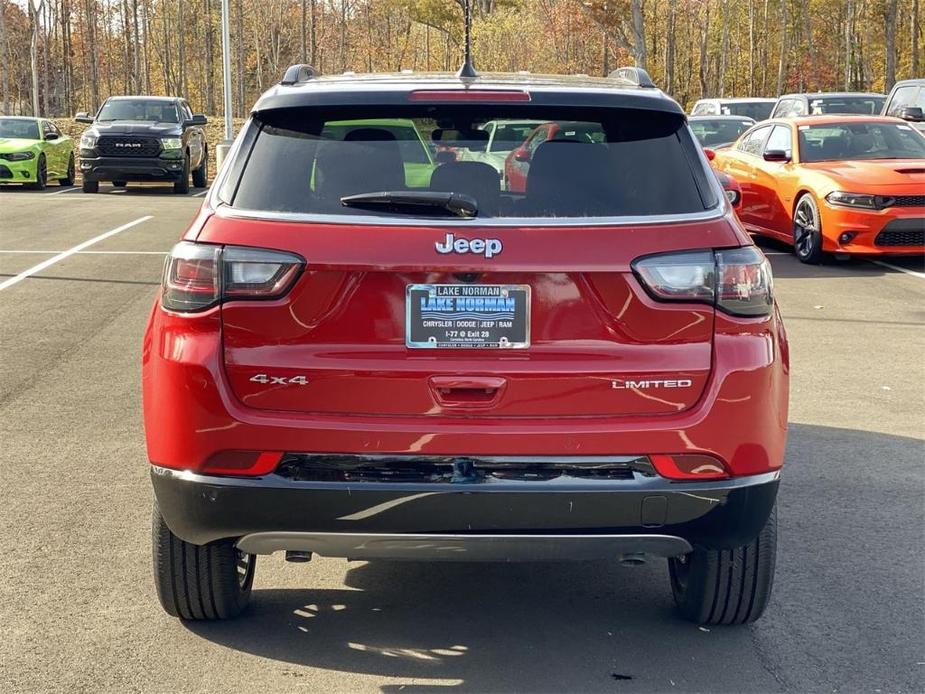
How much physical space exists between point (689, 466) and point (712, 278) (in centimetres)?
53

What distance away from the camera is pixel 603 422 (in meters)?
3.63

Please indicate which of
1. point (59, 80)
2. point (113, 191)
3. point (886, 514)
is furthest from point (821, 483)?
Result: point (59, 80)

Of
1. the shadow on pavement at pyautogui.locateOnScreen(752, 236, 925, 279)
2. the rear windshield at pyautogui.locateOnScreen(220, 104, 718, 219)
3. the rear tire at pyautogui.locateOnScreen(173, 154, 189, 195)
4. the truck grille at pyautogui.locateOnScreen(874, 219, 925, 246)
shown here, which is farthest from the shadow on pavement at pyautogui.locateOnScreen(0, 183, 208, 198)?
the rear windshield at pyautogui.locateOnScreen(220, 104, 718, 219)

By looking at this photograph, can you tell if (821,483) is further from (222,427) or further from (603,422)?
(222,427)

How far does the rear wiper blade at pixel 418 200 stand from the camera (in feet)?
12.2

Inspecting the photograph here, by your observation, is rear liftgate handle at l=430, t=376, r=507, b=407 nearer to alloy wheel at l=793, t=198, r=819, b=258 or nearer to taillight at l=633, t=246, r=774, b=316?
taillight at l=633, t=246, r=774, b=316

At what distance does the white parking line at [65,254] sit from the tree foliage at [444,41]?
42548 mm

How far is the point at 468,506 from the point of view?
3619mm

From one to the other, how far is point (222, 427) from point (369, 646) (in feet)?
3.18

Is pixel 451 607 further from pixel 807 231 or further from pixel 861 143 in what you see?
pixel 861 143

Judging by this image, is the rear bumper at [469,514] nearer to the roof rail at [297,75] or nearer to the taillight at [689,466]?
the taillight at [689,466]

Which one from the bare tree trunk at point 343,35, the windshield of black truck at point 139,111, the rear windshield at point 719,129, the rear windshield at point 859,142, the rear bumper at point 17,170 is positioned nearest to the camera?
the rear windshield at point 859,142

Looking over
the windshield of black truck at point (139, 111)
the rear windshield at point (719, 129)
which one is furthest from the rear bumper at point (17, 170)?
the rear windshield at point (719, 129)

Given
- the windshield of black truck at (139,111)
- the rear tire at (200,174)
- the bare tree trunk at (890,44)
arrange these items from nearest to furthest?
the windshield of black truck at (139,111) < the rear tire at (200,174) < the bare tree trunk at (890,44)
